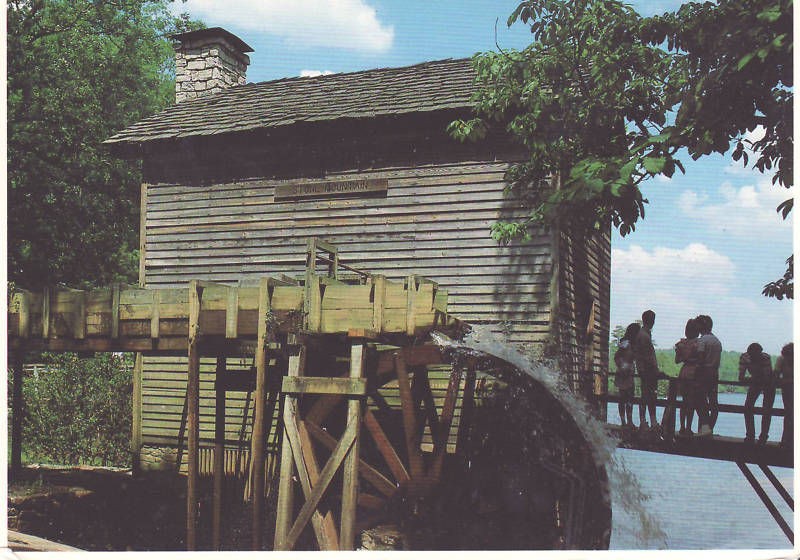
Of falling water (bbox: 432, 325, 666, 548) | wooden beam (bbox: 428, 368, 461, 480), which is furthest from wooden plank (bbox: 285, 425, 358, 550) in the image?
wooden beam (bbox: 428, 368, 461, 480)

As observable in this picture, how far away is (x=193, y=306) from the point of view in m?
7.53

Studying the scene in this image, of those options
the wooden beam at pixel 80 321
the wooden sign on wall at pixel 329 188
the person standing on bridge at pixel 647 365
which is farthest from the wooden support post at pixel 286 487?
the wooden sign on wall at pixel 329 188

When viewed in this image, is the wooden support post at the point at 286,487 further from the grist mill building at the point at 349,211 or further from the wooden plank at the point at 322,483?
the grist mill building at the point at 349,211

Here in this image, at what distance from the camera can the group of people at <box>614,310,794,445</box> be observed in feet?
23.9

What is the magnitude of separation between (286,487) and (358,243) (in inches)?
206

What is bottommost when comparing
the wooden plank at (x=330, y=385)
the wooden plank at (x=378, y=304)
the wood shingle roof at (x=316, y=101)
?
the wooden plank at (x=330, y=385)

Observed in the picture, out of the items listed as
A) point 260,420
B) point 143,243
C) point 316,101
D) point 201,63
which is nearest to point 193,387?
point 260,420

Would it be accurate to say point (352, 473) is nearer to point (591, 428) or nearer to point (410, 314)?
point (410, 314)

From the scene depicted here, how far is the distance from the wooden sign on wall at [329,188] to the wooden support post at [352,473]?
4941 mm

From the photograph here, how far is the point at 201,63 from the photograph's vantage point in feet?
48.6

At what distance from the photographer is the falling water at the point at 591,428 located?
916cm

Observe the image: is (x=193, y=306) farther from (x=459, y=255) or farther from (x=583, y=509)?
(x=583, y=509)
